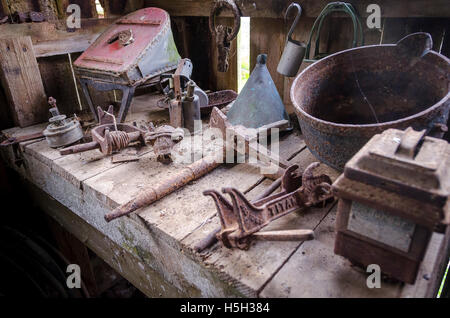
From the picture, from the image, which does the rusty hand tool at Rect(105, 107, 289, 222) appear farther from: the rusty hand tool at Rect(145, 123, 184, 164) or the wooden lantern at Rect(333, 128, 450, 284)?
the wooden lantern at Rect(333, 128, 450, 284)

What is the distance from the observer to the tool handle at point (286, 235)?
1141 millimetres

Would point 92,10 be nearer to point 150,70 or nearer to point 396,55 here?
point 150,70

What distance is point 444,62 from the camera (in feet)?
4.47

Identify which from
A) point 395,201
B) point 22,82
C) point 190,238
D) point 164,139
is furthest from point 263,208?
point 22,82

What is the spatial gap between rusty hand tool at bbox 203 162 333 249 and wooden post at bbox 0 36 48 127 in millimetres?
2089

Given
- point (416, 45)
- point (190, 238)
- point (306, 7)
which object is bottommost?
point (190, 238)

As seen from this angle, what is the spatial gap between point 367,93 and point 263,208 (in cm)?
103

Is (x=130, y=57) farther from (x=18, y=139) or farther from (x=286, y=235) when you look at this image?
(x=286, y=235)

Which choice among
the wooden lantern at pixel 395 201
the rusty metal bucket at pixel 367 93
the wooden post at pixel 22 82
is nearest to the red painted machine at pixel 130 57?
the wooden post at pixel 22 82

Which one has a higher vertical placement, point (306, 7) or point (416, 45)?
point (306, 7)

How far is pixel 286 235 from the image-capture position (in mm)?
1156

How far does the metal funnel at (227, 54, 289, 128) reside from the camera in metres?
2.03
